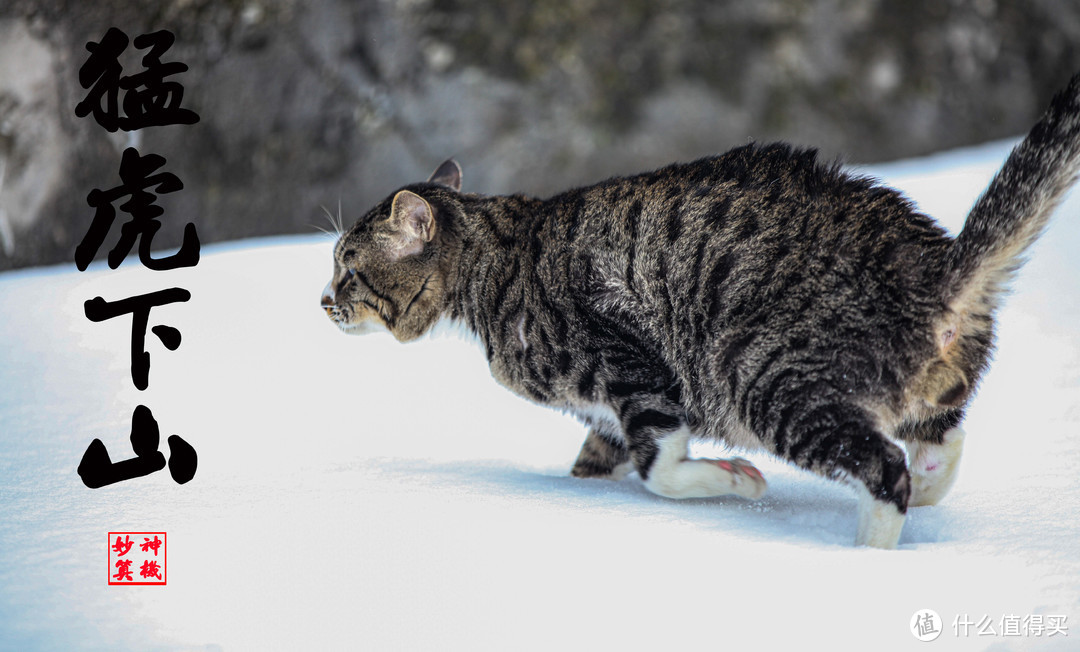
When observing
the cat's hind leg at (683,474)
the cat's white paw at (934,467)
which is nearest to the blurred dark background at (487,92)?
the cat's hind leg at (683,474)

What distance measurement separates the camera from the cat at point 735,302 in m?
1.92

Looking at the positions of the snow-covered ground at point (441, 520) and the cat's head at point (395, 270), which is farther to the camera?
the cat's head at point (395, 270)

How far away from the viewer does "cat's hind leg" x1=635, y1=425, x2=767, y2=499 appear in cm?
222

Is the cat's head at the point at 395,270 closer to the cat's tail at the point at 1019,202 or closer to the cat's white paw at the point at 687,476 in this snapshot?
the cat's white paw at the point at 687,476

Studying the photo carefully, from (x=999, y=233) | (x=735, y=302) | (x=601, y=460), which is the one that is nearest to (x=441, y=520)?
(x=601, y=460)

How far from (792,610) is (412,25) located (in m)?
5.10

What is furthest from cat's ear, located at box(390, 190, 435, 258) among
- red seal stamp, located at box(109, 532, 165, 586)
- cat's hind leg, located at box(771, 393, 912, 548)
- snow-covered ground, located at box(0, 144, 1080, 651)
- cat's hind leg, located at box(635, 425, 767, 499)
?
cat's hind leg, located at box(771, 393, 912, 548)

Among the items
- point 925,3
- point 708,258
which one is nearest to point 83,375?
point 708,258

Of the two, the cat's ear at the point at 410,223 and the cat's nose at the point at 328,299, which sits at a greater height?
the cat's ear at the point at 410,223

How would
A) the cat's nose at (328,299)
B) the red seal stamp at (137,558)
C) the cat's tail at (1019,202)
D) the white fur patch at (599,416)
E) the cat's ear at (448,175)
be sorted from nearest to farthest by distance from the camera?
the red seal stamp at (137,558) → the cat's tail at (1019,202) → the white fur patch at (599,416) → the cat's nose at (328,299) → the cat's ear at (448,175)

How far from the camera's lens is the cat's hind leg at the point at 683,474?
2225mm

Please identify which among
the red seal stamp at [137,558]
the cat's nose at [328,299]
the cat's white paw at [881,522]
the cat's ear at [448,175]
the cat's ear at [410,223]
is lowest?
the red seal stamp at [137,558]

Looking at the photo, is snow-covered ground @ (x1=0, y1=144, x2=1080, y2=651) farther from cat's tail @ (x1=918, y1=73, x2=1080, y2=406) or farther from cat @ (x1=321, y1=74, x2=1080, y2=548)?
cat's tail @ (x1=918, y1=73, x2=1080, y2=406)

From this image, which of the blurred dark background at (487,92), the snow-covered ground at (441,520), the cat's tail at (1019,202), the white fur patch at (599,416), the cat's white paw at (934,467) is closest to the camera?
the snow-covered ground at (441,520)
